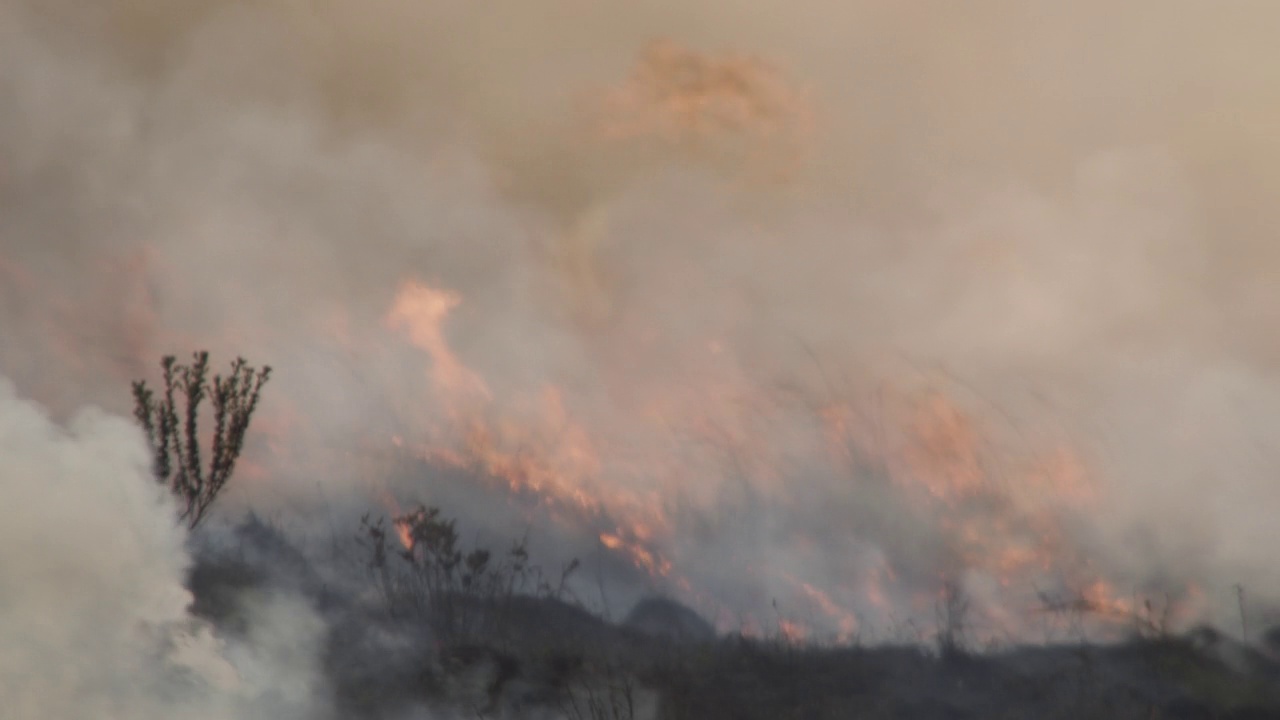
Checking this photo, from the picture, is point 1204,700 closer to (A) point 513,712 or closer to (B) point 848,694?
(B) point 848,694

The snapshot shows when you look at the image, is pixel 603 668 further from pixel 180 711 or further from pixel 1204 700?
pixel 1204 700

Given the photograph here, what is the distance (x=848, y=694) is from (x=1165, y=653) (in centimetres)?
2164

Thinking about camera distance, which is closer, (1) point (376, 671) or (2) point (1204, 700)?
(1) point (376, 671)

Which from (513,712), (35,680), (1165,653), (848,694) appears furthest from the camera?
(1165,653)

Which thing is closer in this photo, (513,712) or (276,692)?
(276,692)

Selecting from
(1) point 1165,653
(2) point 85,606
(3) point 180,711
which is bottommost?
(3) point 180,711

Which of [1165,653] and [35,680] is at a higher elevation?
[1165,653]

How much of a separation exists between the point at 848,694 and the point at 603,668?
33.5 feet

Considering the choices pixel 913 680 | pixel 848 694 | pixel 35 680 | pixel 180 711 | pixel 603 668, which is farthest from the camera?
pixel 913 680

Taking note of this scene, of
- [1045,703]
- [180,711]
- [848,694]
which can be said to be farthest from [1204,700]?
[180,711]

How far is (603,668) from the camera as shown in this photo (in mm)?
41844

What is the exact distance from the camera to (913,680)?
49688 mm

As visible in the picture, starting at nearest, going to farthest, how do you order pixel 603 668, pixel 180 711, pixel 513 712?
pixel 180 711
pixel 513 712
pixel 603 668

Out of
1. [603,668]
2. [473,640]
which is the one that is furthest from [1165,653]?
[473,640]
